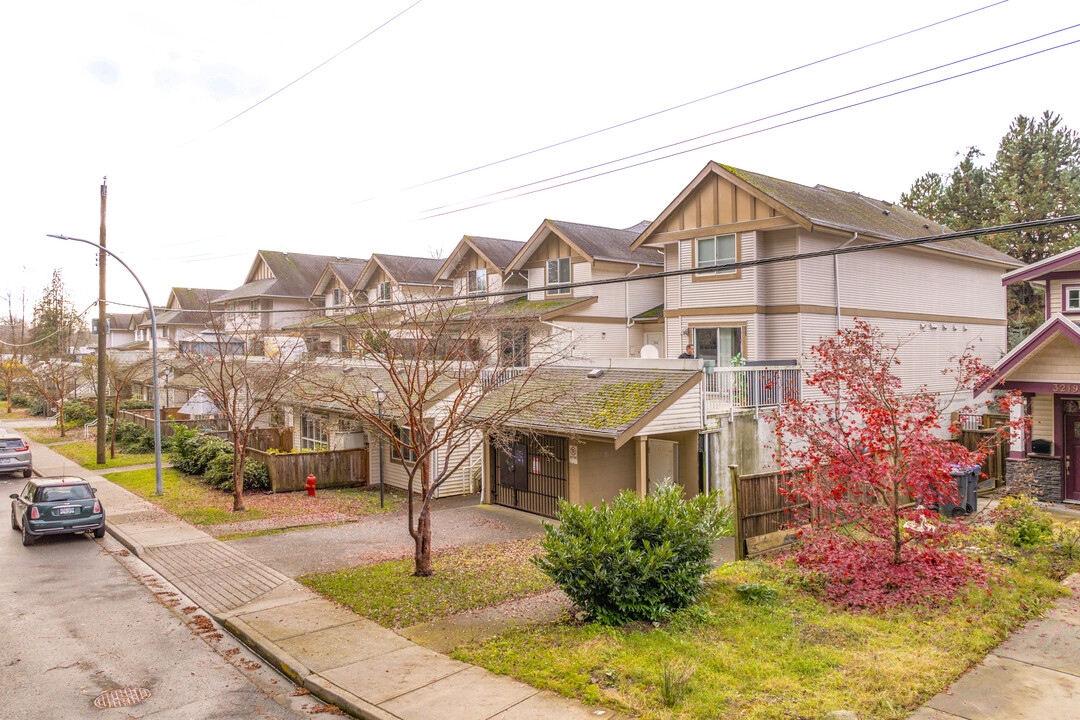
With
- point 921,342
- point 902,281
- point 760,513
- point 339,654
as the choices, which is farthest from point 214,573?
point 921,342

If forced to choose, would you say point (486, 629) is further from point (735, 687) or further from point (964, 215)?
point (964, 215)

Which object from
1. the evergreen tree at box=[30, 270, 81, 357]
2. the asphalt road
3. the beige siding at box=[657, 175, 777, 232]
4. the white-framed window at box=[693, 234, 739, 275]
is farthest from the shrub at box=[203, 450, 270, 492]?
the evergreen tree at box=[30, 270, 81, 357]

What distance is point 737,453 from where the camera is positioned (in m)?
19.1

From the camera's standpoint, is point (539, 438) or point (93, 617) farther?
point (539, 438)

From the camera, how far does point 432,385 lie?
71.4 ft

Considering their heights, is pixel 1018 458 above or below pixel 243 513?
above

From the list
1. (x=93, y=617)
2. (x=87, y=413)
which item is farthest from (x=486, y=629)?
(x=87, y=413)

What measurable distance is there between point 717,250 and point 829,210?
156 inches

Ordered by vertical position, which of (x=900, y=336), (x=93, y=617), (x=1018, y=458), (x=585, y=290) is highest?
(x=585, y=290)

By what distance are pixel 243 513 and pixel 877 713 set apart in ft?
55.2

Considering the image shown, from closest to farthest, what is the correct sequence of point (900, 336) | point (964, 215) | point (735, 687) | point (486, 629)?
1. point (735, 687)
2. point (486, 629)
3. point (900, 336)
4. point (964, 215)

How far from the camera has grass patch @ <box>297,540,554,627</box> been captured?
11023 millimetres

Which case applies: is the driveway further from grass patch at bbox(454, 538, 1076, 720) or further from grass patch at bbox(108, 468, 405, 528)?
grass patch at bbox(454, 538, 1076, 720)

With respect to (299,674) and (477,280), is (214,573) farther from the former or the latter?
(477,280)
